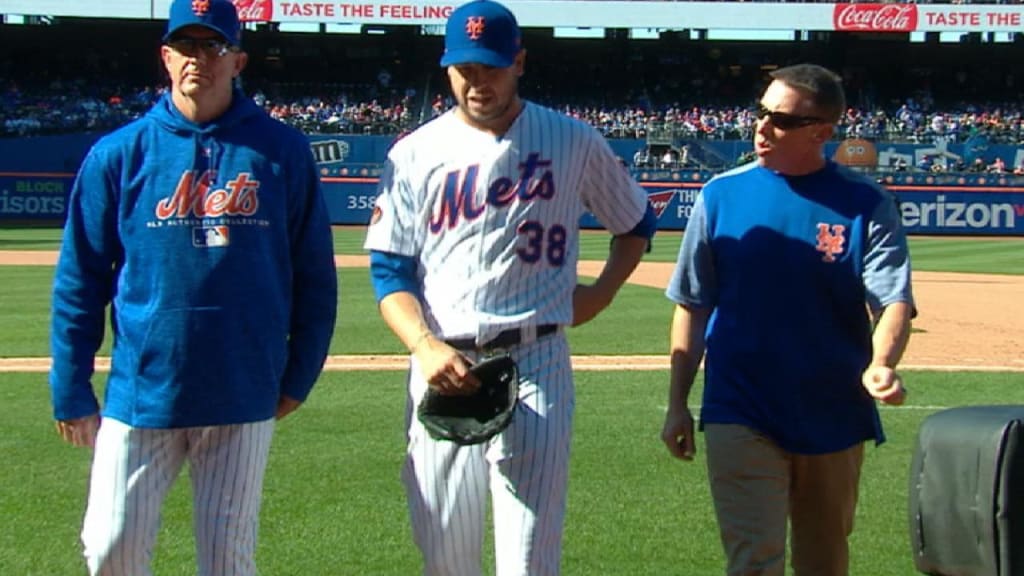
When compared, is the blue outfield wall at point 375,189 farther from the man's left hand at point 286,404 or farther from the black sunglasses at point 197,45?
the black sunglasses at point 197,45

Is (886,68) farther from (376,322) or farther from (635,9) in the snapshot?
(376,322)

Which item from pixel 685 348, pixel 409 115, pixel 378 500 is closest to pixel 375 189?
pixel 409 115

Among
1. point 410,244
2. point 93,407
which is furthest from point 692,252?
point 93,407

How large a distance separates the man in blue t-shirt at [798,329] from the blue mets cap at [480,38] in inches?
31.0

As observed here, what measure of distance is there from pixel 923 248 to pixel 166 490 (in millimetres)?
27682

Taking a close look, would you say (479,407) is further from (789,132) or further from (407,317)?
(789,132)

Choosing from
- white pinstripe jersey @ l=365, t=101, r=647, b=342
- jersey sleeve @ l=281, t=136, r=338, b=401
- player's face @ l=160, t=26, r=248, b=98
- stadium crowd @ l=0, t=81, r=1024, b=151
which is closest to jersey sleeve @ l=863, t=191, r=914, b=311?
white pinstripe jersey @ l=365, t=101, r=647, b=342

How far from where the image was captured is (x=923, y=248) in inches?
1150

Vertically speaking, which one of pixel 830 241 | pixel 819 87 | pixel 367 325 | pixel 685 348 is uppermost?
pixel 819 87

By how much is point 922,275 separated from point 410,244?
1887cm

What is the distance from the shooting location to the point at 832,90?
3764mm

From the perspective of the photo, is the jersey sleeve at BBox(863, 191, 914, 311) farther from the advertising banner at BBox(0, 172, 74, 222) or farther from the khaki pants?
the advertising banner at BBox(0, 172, 74, 222)

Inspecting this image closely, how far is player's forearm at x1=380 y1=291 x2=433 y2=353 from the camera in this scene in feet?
11.4

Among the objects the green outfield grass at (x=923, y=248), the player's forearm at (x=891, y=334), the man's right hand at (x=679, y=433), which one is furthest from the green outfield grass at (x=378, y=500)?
the green outfield grass at (x=923, y=248)
